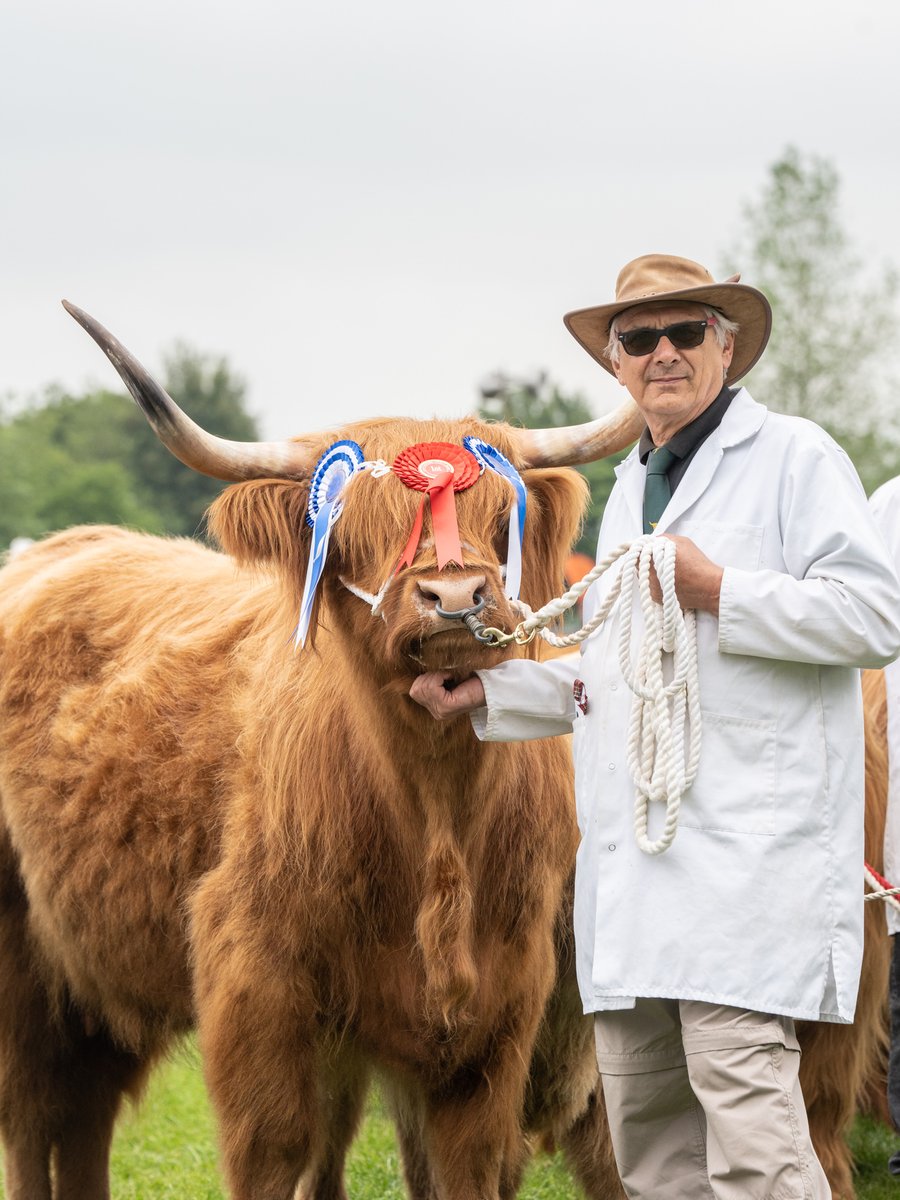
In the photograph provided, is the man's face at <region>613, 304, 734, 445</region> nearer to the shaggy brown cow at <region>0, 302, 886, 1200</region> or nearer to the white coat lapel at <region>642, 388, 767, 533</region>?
the white coat lapel at <region>642, 388, 767, 533</region>

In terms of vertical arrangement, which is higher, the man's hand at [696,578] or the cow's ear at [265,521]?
the cow's ear at [265,521]

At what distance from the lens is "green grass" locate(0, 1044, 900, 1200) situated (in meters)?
5.65

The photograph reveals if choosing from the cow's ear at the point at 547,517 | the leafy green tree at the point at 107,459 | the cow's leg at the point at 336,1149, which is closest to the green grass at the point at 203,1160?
the cow's leg at the point at 336,1149

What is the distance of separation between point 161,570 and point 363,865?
195 cm

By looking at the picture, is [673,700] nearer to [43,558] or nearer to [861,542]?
[861,542]

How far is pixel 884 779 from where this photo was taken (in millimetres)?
4582

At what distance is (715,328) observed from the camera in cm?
335

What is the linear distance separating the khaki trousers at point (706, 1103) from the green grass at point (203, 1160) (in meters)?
2.07

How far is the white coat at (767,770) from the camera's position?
2.97 m

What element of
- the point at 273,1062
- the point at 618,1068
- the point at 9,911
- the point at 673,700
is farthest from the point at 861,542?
the point at 9,911

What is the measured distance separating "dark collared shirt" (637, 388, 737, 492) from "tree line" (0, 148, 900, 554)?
37.4 inches

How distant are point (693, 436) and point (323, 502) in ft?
3.10

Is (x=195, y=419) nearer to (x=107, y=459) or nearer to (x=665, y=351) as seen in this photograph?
(x=107, y=459)

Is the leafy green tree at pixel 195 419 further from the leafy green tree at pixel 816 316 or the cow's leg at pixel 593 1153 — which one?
the cow's leg at pixel 593 1153
